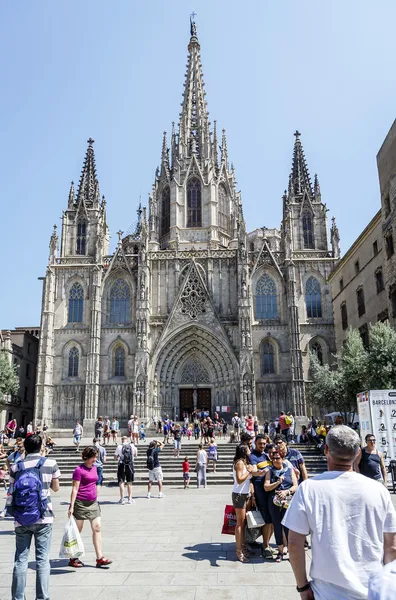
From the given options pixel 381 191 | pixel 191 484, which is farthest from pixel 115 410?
pixel 381 191

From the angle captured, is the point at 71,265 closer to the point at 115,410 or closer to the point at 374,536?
the point at 115,410

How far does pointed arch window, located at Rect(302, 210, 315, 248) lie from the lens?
1658 inches

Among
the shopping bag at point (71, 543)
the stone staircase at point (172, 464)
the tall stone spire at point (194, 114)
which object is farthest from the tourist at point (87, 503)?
the tall stone spire at point (194, 114)

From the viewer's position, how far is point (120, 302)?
1602 inches

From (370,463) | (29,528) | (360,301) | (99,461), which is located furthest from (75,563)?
(360,301)

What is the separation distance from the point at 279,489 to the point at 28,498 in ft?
12.1

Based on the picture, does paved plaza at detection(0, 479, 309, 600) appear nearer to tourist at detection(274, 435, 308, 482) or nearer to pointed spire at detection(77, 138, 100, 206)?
tourist at detection(274, 435, 308, 482)

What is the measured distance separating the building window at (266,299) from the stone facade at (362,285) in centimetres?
502

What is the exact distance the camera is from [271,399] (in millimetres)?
37531

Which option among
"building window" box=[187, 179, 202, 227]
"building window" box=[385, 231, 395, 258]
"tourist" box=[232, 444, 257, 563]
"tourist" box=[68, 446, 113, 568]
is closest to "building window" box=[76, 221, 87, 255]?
"building window" box=[187, 179, 202, 227]

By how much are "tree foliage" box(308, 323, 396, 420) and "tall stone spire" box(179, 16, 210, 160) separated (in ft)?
80.9

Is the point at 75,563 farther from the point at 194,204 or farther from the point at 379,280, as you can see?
the point at 194,204

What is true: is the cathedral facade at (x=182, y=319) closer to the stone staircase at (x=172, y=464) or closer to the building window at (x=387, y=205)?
the stone staircase at (x=172, y=464)

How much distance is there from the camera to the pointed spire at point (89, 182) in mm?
44500
